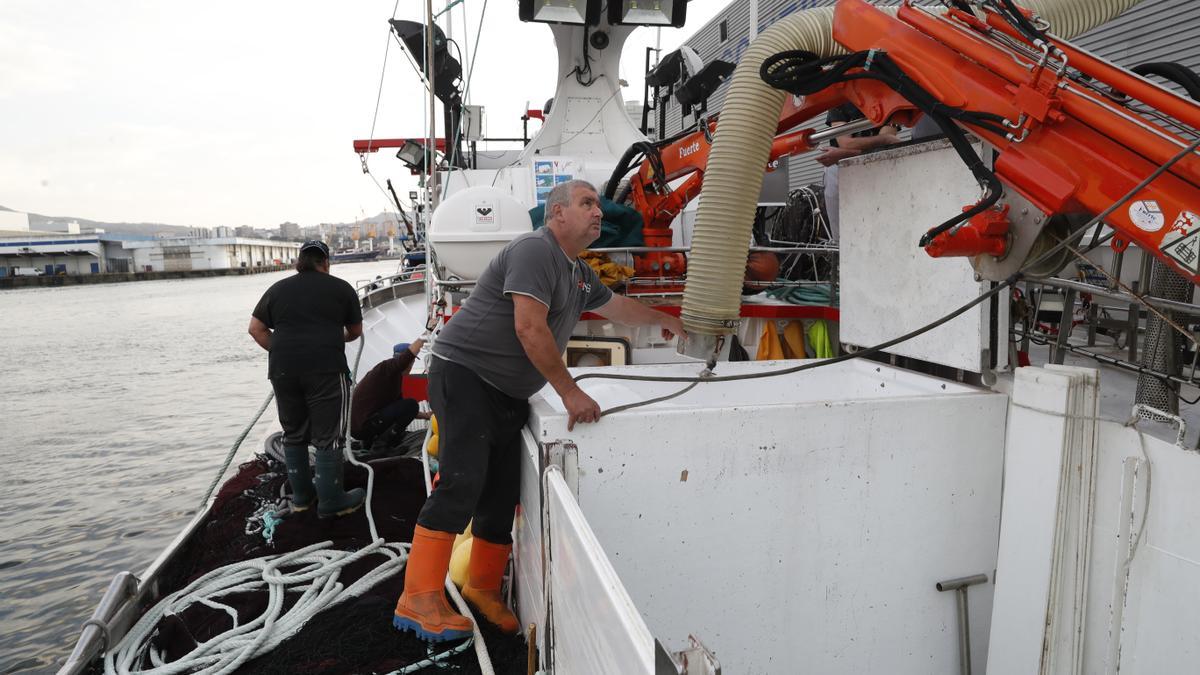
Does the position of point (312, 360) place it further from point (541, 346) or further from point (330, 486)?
point (541, 346)

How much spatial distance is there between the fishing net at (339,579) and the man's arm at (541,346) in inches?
44.9

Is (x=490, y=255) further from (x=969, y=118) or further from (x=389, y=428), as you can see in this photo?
(x=969, y=118)

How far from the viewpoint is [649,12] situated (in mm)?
7016

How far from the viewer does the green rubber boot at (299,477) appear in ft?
15.7

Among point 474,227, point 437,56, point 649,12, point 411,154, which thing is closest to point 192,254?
point 411,154

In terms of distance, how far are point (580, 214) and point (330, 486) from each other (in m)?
2.96

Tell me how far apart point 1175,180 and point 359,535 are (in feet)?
14.1

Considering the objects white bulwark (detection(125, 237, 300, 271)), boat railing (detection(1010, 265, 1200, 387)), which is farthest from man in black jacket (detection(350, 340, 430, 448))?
white bulwark (detection(125, 237, 300, 271))

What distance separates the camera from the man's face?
2.79m

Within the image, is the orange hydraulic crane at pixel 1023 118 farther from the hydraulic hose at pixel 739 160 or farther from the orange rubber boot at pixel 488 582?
the orange rubber boot at pixel 488 582

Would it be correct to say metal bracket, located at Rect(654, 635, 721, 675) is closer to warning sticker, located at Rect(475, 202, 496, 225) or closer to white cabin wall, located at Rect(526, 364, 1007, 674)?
white cabin wall, located at Rect(526, 364, 1007, 674)

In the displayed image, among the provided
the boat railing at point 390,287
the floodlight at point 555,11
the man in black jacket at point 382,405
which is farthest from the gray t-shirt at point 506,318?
the boat railing at point 390,287

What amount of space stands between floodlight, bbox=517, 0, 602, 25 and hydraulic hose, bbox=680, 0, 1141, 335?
4127 millimetres

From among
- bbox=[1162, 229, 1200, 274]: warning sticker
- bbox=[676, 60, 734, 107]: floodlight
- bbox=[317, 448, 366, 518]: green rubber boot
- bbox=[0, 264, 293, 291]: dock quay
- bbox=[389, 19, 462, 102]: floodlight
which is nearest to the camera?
bbox=[1162, 229, 1200, 274]: warning sticker
